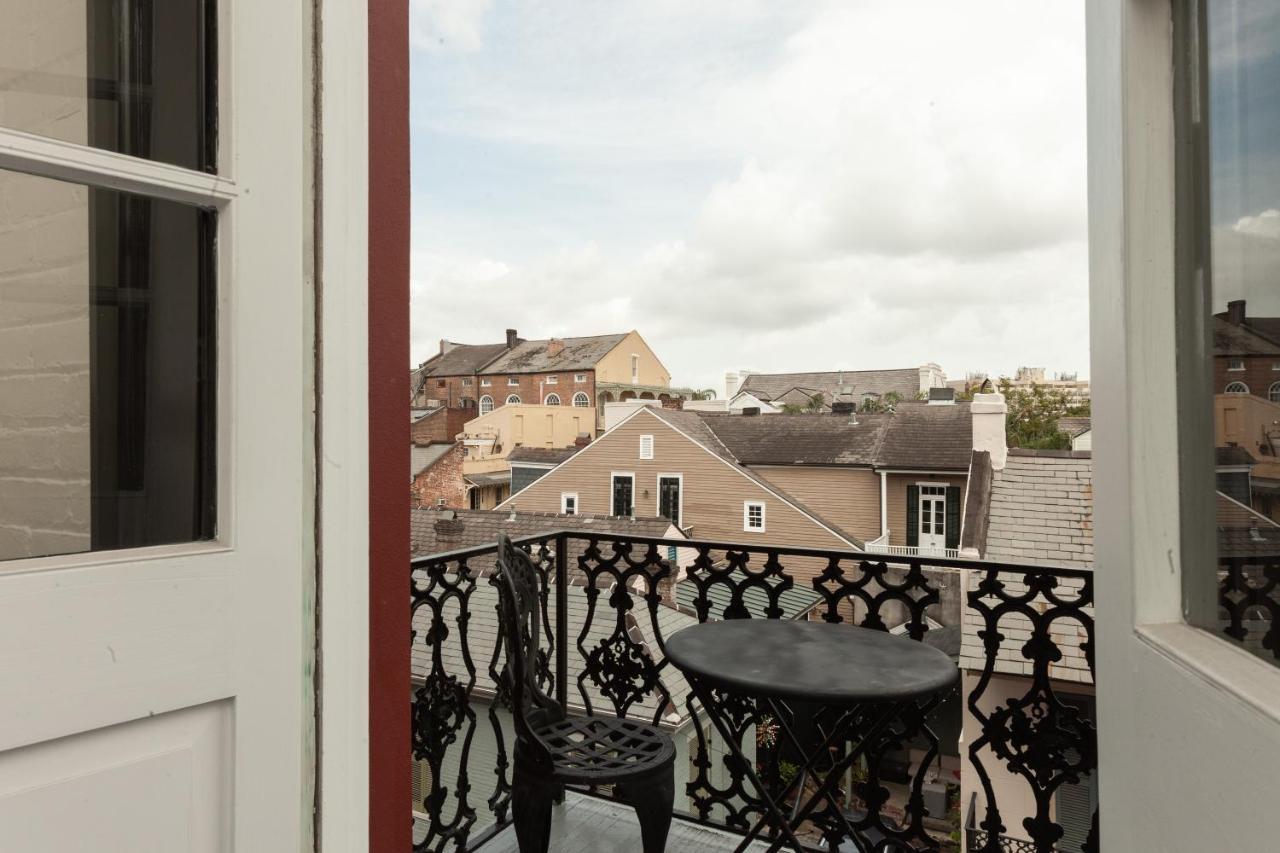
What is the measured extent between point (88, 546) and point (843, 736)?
2.02 meters

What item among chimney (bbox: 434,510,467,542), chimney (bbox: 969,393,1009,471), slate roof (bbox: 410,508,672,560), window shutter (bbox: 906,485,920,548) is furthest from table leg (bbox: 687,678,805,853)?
window shutter (bbox: 906,485,920,548)

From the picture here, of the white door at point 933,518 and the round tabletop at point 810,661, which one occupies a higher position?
the round tabletop at point 810,661

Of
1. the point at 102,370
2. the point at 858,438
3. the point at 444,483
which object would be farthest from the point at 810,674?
the point at 444,483

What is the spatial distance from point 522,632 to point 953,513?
962 inches

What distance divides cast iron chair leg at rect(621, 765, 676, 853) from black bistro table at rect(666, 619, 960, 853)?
0.23m

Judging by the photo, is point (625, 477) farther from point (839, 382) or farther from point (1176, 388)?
point (839, 382)

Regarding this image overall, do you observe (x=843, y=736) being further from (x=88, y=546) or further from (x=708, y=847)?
(x=88, y=546)

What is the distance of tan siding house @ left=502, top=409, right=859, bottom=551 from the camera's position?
963 inches

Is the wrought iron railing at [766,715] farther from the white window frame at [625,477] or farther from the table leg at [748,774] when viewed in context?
the white window frame at [625,477]

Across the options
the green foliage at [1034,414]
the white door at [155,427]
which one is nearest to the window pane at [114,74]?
the white door at [155,427]

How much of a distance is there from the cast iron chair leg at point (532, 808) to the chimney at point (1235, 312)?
1957 mm

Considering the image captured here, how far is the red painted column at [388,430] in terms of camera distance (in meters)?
1.16

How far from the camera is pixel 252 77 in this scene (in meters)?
0.94

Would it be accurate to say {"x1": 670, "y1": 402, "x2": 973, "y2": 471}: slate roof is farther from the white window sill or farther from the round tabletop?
the white window sill
